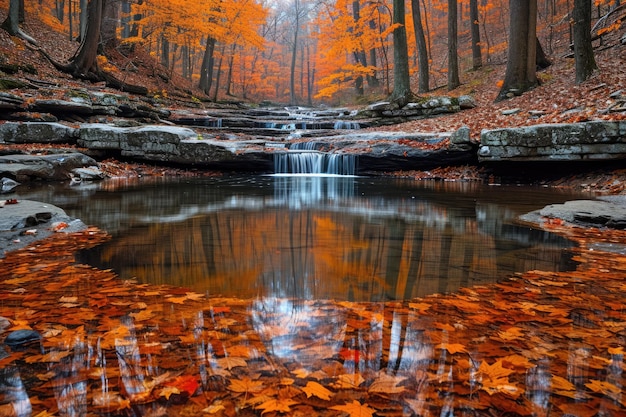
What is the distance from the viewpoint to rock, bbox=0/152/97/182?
826 cm

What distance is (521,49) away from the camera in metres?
12.7

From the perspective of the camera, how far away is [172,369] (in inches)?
60.7

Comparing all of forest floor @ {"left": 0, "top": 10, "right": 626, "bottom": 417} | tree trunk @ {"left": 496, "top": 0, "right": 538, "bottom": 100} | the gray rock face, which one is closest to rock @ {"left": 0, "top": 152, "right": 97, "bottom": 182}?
forest floor @ {"left": 0, "top": 10, "right": 626, "bottom": 417}

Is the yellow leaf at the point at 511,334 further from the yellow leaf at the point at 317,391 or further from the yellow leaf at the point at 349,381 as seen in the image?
the yellow leaf at the point at 317,391

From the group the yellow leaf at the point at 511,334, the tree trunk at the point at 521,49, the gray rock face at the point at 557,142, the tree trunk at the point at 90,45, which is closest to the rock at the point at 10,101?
the tree trunk at the point at 90,45

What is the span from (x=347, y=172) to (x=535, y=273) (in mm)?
9315

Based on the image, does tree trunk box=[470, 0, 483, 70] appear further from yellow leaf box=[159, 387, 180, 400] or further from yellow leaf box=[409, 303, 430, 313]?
yellow leaf box=[159, 387, 180, 400]

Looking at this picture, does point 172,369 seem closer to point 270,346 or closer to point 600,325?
point 270,346

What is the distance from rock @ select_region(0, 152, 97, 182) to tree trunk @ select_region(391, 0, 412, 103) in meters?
11.8

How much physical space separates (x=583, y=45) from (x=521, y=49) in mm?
2131

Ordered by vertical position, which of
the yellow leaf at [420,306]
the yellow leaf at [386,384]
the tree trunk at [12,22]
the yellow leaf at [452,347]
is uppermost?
the tree trunk at [12,22]

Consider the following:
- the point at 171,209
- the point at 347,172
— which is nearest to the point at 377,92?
the point at 347,172

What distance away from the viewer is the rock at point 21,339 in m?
1.69

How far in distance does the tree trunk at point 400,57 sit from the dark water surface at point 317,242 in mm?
9313
